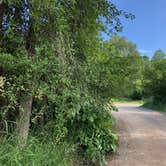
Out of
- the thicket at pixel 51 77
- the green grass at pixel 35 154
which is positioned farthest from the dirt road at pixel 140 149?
the green grass at pixel 35 154

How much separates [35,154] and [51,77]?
1110 millimetres

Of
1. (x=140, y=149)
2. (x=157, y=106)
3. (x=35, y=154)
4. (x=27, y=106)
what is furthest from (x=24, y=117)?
(x=157, y=106)

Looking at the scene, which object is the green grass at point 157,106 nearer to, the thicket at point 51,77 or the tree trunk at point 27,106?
the thicket at point 51,77

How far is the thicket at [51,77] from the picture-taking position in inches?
156

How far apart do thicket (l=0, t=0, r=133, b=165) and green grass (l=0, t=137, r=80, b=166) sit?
13mm

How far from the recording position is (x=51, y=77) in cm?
416

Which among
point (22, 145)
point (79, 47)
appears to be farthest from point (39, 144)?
point (79, 47)

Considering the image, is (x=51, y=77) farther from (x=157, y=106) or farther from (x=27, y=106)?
(x=157, y=106)

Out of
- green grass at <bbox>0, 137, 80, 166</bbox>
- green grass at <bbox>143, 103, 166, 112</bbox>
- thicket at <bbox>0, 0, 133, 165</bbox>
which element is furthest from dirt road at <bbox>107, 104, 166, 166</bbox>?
green grass at <bbox>143, 103, 166, 112</bbox>

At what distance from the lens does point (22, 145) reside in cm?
398

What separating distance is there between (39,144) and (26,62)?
1.26m

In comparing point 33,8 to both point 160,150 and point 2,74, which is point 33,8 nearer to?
point 2,74

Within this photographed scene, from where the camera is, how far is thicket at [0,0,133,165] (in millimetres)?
3965

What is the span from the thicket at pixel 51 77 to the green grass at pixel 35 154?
1 centimetres
